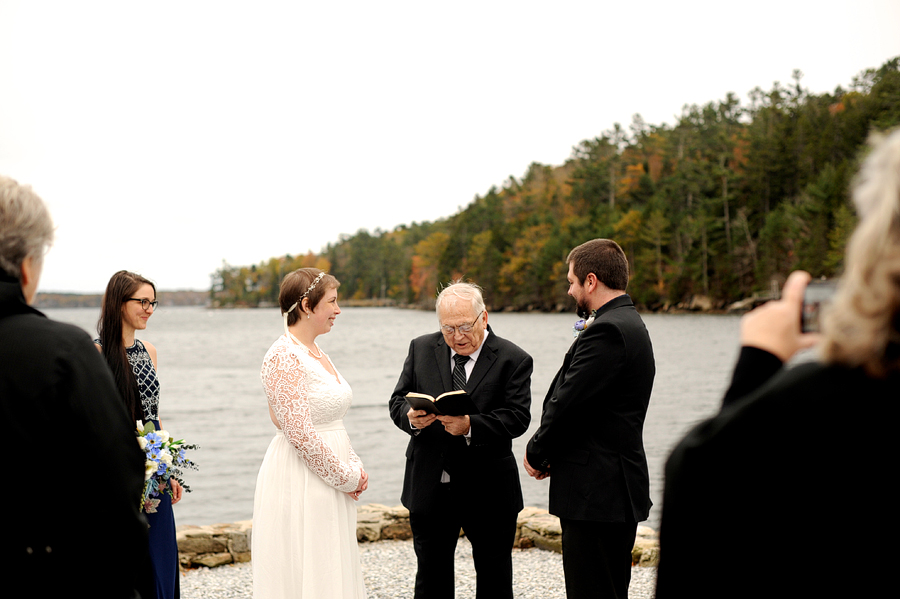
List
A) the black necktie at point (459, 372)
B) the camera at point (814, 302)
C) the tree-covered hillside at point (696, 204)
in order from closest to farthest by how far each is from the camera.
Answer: the camera at point (814, 302) → the black necktie at point (459, 372) → the tree-covered hillside at point (696, 204)

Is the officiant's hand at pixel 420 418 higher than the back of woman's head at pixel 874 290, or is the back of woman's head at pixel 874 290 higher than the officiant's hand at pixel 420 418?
the back of woman's head at pixel 874 290

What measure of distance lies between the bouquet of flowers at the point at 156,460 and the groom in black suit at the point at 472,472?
4.75 feet

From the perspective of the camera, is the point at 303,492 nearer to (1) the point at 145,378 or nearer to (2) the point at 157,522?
(2) the point at 157,522

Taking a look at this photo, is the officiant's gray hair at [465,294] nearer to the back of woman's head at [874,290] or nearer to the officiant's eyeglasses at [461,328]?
the officiant's eyeglasses at [461,328]

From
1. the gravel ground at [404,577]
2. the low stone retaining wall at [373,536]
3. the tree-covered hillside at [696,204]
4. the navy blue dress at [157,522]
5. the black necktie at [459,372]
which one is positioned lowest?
the gravel ground at [404,577]

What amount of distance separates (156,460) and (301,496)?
35.6 inches

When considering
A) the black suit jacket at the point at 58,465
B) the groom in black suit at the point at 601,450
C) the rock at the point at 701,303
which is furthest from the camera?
the rock at the point at 701,303

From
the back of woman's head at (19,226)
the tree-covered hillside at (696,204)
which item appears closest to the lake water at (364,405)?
the back of woman's head at (19,226)

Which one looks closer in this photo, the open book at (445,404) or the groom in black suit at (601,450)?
the groom in black suit at (601,450)

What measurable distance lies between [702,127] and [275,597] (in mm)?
102160

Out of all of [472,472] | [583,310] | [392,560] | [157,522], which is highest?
[583,310]

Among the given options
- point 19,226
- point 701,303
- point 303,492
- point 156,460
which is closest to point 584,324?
point 303,492

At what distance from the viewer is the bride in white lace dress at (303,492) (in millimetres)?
4031

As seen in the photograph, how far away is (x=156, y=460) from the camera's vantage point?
414 cm
